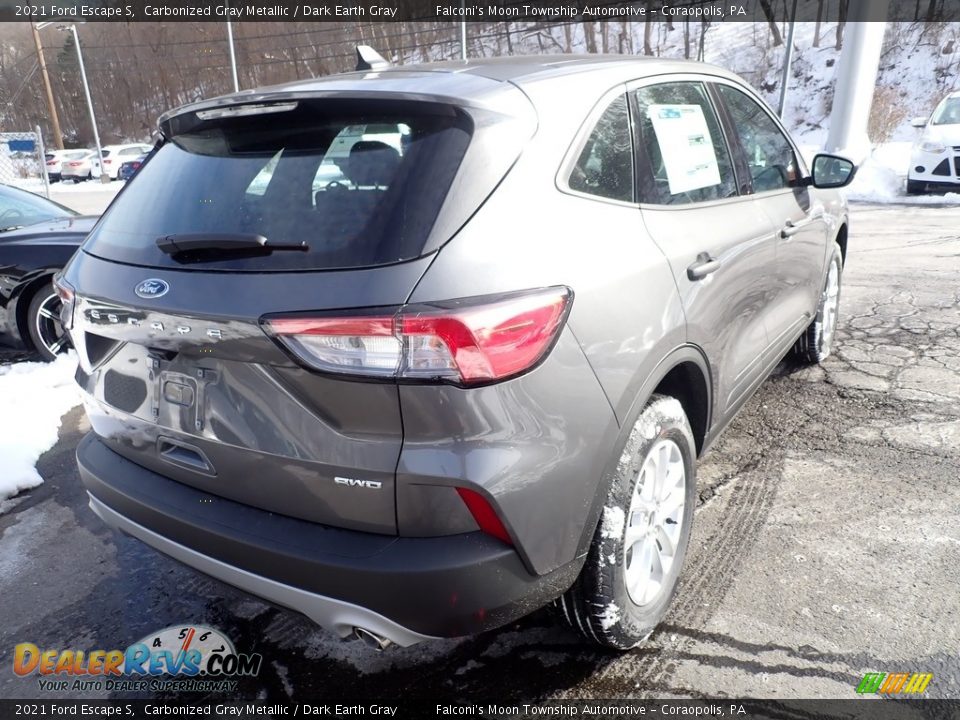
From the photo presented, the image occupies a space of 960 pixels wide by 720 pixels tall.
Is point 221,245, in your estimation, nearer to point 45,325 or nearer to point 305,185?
point 305,185

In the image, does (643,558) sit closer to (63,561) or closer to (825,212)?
(63,561)

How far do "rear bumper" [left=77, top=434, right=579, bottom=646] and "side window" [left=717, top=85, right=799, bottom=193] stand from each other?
216cm

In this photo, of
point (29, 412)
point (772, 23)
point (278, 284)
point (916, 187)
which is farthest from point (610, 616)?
point (772, 23)

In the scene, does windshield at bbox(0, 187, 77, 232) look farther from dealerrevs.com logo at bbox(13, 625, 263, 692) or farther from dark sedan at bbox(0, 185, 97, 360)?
dealerrevs.com logo at bbox(13, 625, 263, 692)

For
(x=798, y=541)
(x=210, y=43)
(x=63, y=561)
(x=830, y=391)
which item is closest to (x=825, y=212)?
(x=830, y=391)

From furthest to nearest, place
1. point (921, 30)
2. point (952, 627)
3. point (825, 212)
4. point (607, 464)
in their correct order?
1. point (921, 30)
2. point (825, 212)
3. point (952, 627)
4. point (607, 464)

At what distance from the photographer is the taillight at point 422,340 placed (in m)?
1.57

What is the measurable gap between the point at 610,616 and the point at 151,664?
1566 millimetres

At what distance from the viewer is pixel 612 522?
1.99 metres

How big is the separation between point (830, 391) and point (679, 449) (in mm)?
2432

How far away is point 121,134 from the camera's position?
48188 millimetres

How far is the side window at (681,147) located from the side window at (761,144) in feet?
0.85

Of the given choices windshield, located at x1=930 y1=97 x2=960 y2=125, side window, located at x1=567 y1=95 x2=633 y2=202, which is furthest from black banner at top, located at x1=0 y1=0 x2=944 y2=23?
side window, located at x1=567 y1=95 x2=633 y2=202

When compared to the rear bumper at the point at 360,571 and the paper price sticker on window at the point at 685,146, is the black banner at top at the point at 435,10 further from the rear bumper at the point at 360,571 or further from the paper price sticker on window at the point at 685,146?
the rear bumper at the point at 360,571
